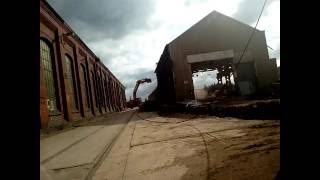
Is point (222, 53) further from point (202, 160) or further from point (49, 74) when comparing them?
point (202, 160)

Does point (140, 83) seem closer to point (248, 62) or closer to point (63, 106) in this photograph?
point (248, 62)

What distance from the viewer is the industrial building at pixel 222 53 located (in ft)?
77.4

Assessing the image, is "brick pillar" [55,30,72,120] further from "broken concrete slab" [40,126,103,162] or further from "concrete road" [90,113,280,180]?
"concrete road" [90,113,280,180]

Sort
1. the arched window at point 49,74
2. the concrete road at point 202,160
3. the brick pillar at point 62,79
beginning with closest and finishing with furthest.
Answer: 1. the concrete road at point 202,160
2. the arched window at point 49,74
3. the brick pillar at point 62,79

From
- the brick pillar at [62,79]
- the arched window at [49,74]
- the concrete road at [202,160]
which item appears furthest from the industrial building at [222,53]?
the concrete road at [202,160]

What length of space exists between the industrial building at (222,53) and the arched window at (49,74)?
415 inches

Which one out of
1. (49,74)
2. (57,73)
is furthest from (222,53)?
(49,74)

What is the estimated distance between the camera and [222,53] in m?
24.0

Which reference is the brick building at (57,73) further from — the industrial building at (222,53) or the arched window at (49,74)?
the industrial building at (222,53)

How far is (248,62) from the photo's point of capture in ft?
78.4

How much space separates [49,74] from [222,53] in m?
13.8

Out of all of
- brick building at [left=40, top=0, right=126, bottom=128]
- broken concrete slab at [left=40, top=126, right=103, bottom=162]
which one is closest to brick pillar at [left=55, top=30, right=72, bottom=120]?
brick building at [left=40, top=0, right=126, bottom=128]
